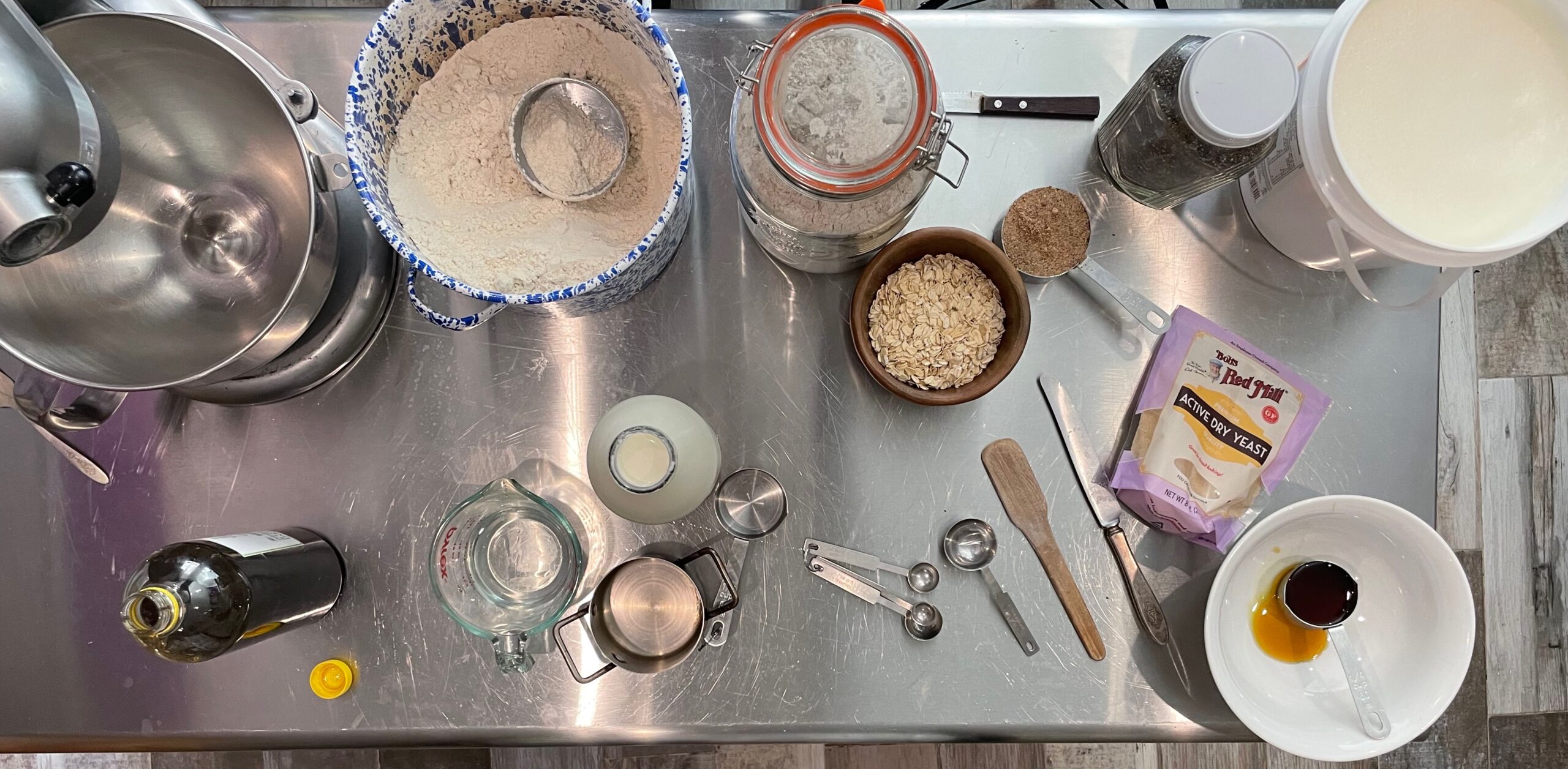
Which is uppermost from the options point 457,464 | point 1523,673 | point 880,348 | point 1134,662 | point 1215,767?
point 880,348

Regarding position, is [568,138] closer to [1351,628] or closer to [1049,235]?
[1049,235]

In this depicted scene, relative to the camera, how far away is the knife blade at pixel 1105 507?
806 mm

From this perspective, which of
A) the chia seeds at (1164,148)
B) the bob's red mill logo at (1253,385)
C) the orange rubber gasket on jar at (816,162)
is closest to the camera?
the orange rubber gasket on jar at (816,162)

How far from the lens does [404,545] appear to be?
32.0 inches

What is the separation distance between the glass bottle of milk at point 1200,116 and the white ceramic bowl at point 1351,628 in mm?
345

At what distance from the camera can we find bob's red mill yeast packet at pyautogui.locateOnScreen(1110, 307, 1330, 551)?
78 cm

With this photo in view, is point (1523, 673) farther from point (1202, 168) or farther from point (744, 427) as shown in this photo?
point (744, 427)

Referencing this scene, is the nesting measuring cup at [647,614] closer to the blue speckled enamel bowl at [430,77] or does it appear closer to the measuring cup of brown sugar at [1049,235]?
the blue speckled enamel bowl at [430,77]

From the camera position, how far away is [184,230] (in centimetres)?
73

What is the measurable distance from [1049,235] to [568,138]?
1.62 ft

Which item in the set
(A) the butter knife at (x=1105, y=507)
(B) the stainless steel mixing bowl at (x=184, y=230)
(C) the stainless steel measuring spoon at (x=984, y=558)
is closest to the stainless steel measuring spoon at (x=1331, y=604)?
(A) the butter knife at (x=1105, y=507)

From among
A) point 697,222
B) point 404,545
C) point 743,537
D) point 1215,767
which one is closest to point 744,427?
point 743,537

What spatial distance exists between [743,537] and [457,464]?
0.32 metres

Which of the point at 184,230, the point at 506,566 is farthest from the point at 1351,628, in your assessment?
the point at 184,230
